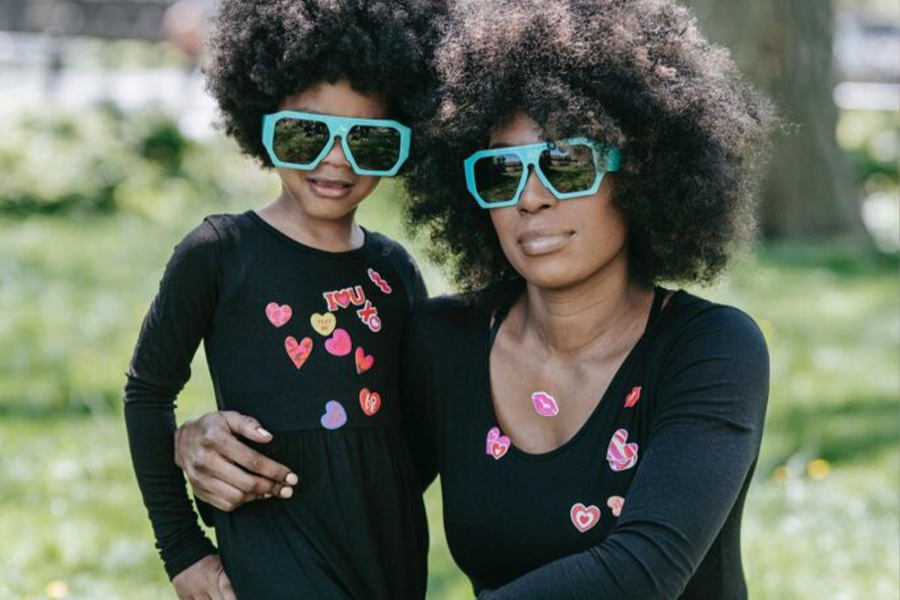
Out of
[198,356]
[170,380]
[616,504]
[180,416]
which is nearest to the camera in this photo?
[616,504]

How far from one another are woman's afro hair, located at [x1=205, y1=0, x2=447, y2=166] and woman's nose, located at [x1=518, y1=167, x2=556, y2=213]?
0.40 m

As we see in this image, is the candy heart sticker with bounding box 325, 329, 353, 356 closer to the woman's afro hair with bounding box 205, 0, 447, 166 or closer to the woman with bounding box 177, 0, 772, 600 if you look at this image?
the woman with bounding box 177, 0, 772, 600

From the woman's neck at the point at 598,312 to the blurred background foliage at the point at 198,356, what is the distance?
1.38 ft

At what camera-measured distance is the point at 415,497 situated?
329 centimetres

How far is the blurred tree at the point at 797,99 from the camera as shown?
946 cm

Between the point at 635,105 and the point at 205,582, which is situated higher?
the point at 635,105

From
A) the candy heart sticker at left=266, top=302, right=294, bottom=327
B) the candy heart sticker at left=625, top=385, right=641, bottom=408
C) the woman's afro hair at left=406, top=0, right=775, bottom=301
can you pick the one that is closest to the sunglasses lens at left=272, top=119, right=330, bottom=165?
the woman's afro hair at left=406, top=0, right=775, bottom=301

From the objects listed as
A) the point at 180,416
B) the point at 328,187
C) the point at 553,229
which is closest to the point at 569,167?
the point at 553,229

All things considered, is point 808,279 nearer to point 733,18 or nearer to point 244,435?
point 733,18

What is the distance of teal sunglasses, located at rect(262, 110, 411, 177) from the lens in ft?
10.5

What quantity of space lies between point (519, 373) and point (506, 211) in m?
0.39

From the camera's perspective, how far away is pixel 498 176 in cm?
305

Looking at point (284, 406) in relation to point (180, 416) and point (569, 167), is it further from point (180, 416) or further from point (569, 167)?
point (180, 416)

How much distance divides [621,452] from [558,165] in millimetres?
627
